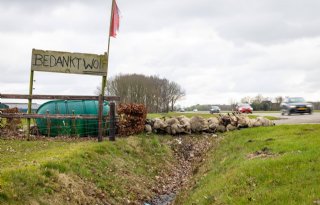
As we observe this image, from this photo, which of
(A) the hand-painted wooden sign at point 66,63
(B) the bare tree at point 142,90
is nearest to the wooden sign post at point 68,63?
(A) the hand-painted wooden sign at point 66,63

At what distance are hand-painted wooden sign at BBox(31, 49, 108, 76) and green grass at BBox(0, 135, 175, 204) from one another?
3.68m

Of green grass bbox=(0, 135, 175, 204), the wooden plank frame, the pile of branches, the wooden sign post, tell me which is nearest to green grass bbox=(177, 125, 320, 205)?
green grass bbox=(0, 135, 175, 204)

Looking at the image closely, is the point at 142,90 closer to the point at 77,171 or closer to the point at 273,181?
the point at 77,171

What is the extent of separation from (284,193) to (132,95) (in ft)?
214

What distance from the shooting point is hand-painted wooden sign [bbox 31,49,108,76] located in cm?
1677

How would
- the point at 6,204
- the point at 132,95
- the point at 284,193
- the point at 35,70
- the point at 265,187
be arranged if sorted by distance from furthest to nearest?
the point at 132,95 < the point at 35,70 < the point at 265,187 < the point at 284,193 < the point at 6,204

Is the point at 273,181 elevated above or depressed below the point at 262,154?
below

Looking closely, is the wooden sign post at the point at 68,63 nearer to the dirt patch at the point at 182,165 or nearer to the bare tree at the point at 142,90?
the dirt patch at the point at 182,165

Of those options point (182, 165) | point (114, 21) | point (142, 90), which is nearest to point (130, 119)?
point (182, 165)

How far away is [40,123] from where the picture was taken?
17.9 metres

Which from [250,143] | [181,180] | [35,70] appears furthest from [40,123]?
[250,143]

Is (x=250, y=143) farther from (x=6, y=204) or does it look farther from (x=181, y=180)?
(x=6, y=204)

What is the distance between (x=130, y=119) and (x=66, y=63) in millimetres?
4073

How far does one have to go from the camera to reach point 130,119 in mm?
18375
